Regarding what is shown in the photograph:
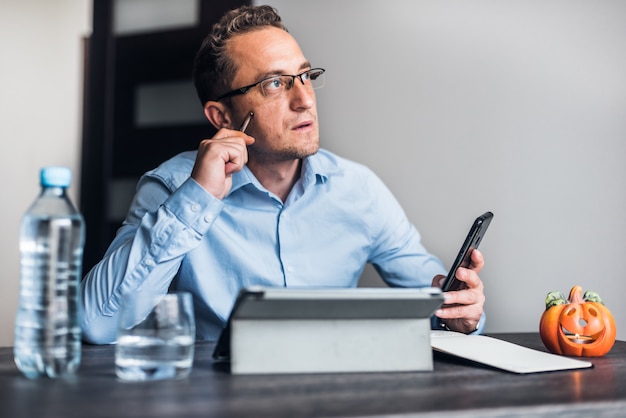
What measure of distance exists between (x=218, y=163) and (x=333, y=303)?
52 cm

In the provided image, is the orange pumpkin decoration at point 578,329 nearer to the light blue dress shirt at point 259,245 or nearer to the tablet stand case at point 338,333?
the tablet stand case at point 338,333

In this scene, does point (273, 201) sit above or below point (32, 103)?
below

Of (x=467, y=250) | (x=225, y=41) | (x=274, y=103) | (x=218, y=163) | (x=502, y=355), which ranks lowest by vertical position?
(x=502, y=355)

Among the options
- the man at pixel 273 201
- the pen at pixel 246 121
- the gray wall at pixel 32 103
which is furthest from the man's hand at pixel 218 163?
the gray wall at pixel 32 103

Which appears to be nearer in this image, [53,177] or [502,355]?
[53,177]

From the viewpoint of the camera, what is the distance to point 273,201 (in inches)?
64.4

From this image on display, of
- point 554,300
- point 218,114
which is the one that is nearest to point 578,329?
point 554,300

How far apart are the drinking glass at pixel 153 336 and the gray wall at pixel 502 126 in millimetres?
1142

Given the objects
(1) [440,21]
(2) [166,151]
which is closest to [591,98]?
(1) [440,21]

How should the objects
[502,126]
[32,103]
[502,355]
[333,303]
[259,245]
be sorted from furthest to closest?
1. [32,103]
2. [502,126]
3. [259,245]
4. [502,355]
5. [333,303]

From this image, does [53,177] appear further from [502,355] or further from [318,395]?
[502,355]

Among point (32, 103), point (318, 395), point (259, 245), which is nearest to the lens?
point (318, 395)

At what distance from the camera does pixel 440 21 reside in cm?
189

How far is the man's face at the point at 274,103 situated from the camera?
166 cm
